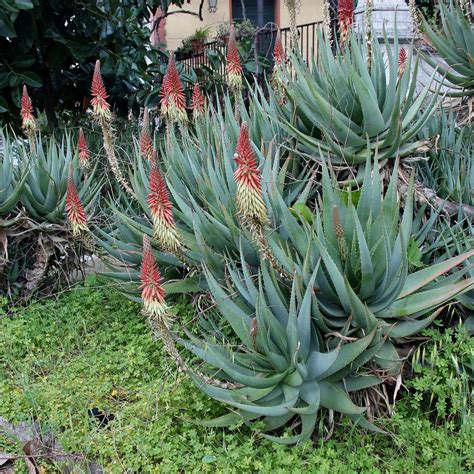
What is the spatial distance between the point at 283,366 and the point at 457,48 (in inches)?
114

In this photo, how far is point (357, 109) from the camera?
3.17 metres

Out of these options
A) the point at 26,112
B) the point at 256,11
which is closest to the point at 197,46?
the point at 256,11

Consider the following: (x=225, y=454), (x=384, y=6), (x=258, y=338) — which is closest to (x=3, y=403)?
(x=225, y=454)

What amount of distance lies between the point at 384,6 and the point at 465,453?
5.27m

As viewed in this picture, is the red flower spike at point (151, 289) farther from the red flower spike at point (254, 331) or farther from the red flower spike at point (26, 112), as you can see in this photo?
the red flower spike at point (26, 112)

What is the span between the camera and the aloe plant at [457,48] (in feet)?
13.5

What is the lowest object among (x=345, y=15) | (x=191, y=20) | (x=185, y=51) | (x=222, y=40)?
(x=345, y=15)

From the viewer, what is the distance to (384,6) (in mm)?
6309

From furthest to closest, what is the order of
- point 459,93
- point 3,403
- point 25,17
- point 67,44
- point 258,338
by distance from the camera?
point 67,44
point 25,17
point 459,93
point 3,403
point 258,338

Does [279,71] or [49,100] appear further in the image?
[49,100]

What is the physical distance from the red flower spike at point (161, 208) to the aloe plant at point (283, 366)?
28 cm

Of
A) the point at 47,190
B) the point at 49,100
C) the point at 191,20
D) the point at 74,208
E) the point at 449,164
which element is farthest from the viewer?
the point at 191,20

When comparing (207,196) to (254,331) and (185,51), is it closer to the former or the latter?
(254,331)

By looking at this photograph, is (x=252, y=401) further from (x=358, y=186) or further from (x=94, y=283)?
(x=94, y=283)
